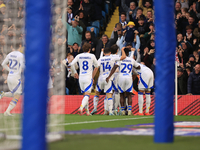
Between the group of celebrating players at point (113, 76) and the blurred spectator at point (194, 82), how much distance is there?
1745mm

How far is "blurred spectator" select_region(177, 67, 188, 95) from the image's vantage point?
1410 cm

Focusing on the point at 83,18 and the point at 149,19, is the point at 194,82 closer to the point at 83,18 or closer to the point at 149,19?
the point at 149,19

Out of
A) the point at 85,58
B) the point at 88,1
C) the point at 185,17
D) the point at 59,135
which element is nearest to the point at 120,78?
the point at 85,58

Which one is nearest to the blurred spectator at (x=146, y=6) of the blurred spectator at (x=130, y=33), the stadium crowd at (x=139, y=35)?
the stadium crowd at (x=139, y=35)

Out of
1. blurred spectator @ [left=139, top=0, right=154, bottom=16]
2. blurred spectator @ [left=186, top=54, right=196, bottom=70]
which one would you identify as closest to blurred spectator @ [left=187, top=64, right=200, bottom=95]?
blurred spectator @ [left=186, top=54, right=196, bottom=70]

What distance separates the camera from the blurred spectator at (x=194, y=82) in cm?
1360

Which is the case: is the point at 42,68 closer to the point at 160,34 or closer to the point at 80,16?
the point at 160,34

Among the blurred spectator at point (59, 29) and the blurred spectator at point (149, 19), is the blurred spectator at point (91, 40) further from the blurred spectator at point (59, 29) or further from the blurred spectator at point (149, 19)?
the blurred spectator at point (59, 29)

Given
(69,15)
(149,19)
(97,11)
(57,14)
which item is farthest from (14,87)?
(97,11)

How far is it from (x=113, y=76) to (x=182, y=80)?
3.07m

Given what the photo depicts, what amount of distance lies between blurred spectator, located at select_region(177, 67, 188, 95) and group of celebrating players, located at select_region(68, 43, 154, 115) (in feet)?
5.67

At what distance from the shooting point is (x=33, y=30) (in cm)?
302

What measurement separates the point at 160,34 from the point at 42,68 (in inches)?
72.7

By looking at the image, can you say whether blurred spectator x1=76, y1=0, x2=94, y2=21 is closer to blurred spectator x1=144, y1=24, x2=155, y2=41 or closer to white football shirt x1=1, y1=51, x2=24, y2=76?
blurred spectator x1=144, y1=24, x2=155, y2=41
